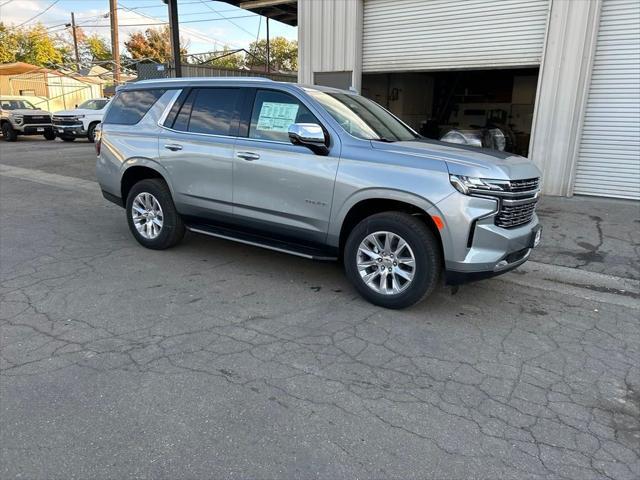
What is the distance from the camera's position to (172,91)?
5656mm

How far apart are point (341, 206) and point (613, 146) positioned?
6803mm

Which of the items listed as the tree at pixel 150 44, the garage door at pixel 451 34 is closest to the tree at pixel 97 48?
the tree at pixel 150 44

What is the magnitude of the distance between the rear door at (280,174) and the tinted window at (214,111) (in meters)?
0.19

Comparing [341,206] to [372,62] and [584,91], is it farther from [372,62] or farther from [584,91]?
[372,62]

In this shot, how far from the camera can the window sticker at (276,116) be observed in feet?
15.7

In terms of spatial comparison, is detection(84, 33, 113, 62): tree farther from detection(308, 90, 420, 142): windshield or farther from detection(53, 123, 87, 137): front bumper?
detection(308, 90, 420, 142): windshield

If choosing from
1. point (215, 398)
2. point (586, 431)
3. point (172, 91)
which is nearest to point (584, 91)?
point (172, 91)

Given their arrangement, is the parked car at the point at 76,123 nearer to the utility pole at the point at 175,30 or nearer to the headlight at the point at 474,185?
the utility pole at the point at 175,30

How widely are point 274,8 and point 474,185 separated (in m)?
11.7

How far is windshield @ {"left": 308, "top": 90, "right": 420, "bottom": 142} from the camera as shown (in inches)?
183

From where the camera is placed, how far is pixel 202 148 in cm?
523

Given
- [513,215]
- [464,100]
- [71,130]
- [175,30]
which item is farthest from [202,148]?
[71,130]

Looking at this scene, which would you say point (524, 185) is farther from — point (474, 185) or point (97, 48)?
point (97, 48)

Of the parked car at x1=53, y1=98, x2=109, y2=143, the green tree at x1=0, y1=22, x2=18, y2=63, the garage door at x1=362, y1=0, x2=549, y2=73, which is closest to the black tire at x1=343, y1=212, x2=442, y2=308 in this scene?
the garage door at x1=362, y1=0, x2=549, y2=73
